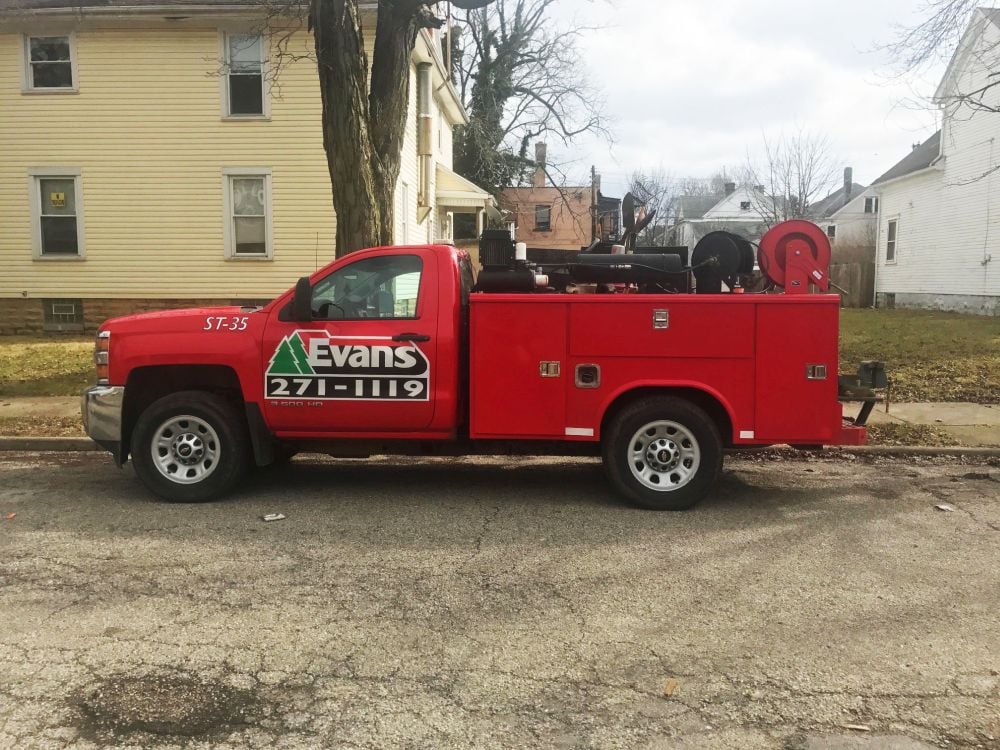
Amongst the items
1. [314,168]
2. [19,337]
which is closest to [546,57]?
[314,168]

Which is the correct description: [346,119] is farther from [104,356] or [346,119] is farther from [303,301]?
[104,356]

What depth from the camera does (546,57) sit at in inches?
1426

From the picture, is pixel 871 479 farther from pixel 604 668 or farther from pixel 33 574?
pixel 33 574

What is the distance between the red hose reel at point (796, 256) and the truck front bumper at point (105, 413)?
5.02 m

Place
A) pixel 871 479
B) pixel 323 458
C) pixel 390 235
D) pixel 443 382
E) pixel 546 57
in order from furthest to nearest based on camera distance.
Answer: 1. pixel 546 57
2. pixel 390 235
3. pixel 323 458
4. pixel 871 479
5. pixel 443 382

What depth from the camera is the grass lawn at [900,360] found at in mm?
11406

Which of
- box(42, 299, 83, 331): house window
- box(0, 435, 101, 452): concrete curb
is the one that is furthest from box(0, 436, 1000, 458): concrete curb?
box(42, 299, 83, 331): house window

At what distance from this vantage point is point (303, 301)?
6266 mm

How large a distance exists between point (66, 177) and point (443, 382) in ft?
50.4

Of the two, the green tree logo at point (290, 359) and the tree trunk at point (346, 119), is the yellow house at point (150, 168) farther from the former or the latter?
the green tree logo at point (290, 359)

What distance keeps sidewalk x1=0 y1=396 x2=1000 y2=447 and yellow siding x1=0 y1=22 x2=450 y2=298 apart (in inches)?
298

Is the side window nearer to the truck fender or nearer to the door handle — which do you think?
the door handle

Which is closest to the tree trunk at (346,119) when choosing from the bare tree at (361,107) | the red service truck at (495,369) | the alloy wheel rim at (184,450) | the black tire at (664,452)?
the bare tree at (361,107)

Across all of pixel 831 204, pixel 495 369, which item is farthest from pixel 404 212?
pixel 831 204
